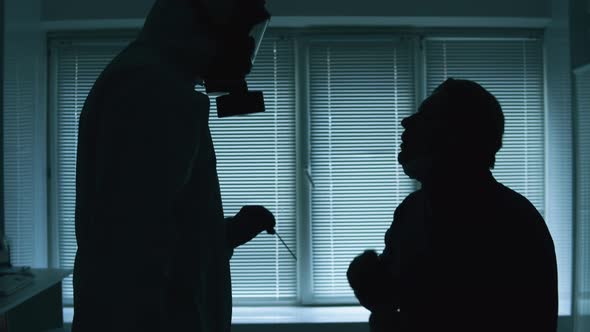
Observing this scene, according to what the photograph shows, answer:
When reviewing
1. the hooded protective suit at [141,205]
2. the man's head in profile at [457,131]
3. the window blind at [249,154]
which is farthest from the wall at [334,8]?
the hooded protective suit at [141,205]

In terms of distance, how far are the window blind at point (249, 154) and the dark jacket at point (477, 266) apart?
6.18 ft

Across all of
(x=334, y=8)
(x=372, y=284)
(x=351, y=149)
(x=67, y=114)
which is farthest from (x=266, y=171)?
(x=372, y=284)

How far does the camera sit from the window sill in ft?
9.14

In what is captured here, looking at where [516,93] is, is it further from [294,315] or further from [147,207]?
[147,207]

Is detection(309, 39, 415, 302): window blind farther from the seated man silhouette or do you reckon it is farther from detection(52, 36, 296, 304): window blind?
the seated man silhouette

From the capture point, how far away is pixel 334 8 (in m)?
2.79

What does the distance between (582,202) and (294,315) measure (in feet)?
5.58

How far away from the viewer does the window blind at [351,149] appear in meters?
3.02

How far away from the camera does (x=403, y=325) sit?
3.84 ft

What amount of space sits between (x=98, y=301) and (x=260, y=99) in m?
0.73

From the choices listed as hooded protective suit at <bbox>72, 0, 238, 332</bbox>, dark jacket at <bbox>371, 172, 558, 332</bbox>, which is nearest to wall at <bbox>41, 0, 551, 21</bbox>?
dark jacket at <bbox>371, 172, 558, 332</bbox>

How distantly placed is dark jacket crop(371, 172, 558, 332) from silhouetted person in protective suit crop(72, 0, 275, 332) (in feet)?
1.56

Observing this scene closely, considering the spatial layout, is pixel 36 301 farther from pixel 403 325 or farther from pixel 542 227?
pixel 542 227

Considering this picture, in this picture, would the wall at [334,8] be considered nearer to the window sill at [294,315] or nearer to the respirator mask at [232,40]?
the respirator mask at [232,40]
